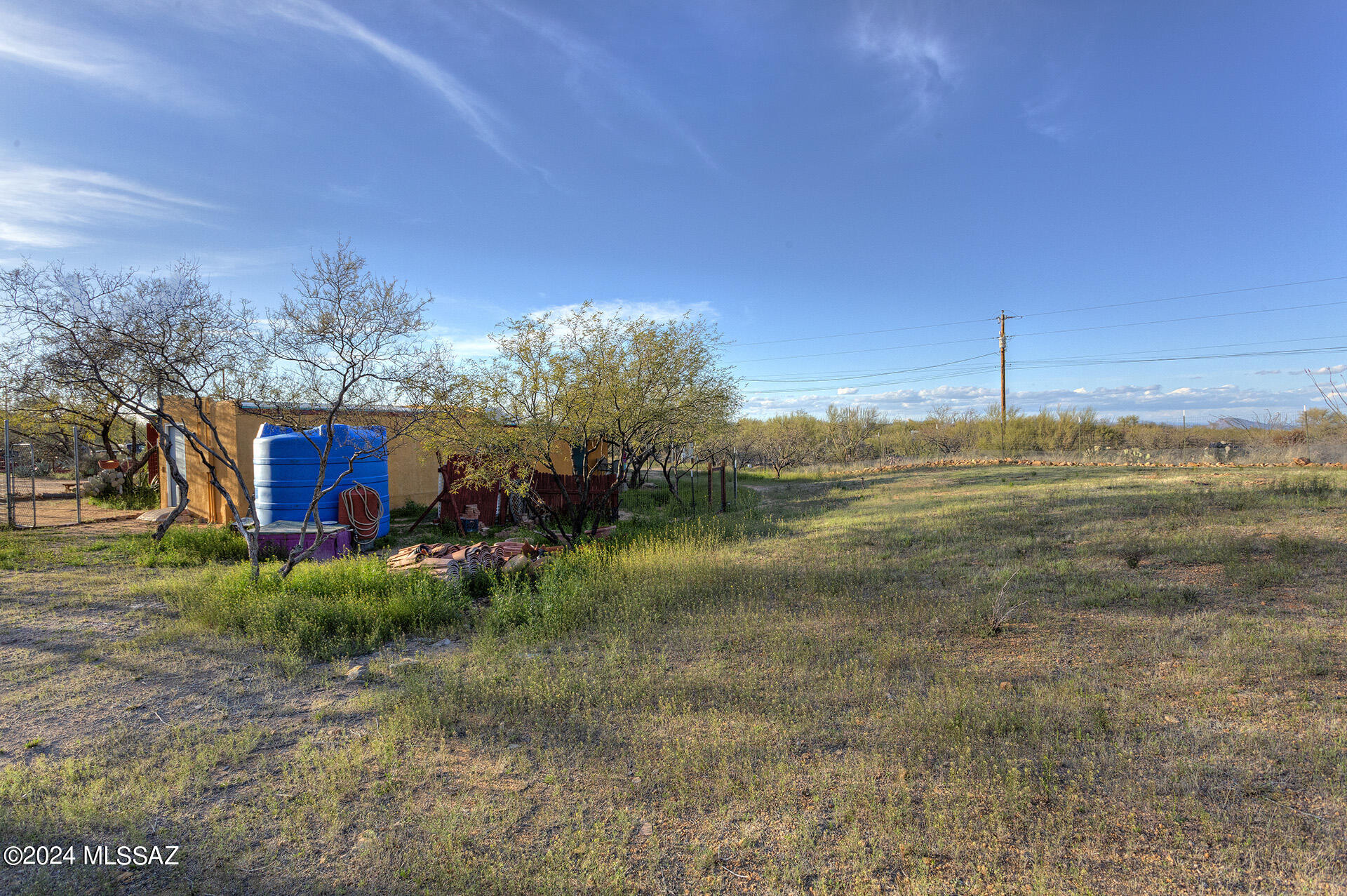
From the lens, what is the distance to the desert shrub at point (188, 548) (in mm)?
9617

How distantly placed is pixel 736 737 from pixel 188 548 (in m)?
10.5

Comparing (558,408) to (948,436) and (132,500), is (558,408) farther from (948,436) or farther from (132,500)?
(948,436)

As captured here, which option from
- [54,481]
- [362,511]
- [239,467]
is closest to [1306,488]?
[362,511]

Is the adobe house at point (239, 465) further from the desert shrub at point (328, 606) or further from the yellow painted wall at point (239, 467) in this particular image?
the desert shrub at point (328, 606)

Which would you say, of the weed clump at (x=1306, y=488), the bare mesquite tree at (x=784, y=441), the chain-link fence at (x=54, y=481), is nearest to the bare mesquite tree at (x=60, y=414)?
the chain-link fence at (x=54, y=481)

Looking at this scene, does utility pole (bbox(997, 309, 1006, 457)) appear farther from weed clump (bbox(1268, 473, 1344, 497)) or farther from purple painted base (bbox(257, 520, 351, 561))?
purple painted base (bbox(257, 520, 351, 561))

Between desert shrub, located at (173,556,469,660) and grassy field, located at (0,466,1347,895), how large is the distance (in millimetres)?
222

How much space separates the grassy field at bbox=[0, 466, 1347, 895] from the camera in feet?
8.99

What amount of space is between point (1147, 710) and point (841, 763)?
2108 mm

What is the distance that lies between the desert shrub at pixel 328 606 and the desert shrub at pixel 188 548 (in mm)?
2729

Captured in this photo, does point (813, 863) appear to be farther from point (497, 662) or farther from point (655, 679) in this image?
point (497, 662)

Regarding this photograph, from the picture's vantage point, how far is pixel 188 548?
1020cm

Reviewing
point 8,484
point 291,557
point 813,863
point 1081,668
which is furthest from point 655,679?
point 8,484

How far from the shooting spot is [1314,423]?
2248 centimetres
